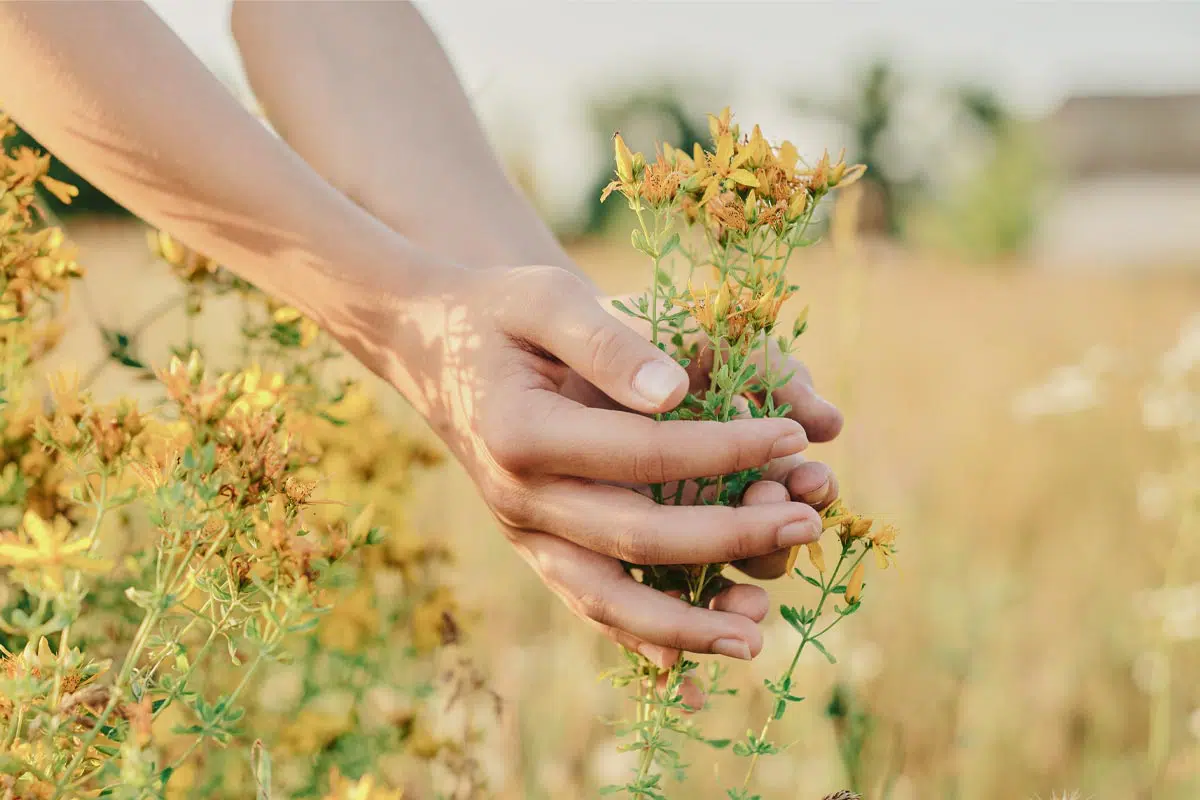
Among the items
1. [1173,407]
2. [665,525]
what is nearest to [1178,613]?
[1173,407]

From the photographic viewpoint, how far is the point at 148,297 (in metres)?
3.36

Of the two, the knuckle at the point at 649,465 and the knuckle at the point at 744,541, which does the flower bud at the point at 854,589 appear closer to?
the knuckle at the point at 744,541

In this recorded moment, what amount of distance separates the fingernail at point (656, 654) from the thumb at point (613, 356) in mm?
233

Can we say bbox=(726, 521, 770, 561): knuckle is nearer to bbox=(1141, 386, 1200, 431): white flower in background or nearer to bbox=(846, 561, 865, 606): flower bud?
bbox=(846, 561, 865, 606): flower bud

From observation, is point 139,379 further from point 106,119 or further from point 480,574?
point 480,574

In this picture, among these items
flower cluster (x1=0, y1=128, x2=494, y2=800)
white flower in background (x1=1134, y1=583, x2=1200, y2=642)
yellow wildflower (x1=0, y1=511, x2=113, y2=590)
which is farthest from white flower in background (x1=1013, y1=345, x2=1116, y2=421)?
yellow wildflower (x1=0, y1=511, x2=113, y2=590)

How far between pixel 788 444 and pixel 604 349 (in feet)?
0.62

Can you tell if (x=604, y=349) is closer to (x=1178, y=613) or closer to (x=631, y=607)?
(x=631, y=607)

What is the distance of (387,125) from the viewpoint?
1.45 meters

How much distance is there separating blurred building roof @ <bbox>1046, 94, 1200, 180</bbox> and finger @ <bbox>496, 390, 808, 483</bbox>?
4317 cm

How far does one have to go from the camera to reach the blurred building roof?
3978 centimetres

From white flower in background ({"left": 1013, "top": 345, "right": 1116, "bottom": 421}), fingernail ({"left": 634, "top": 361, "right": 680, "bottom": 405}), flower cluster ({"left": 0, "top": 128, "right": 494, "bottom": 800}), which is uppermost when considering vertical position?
white flower in background ({"left": 1013, "top": 345, "right": 1116, "bottom": 421})

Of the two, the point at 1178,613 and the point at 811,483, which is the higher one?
the point at 1178,613

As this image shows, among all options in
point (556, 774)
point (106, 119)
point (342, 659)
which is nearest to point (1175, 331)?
point (556, 774)
